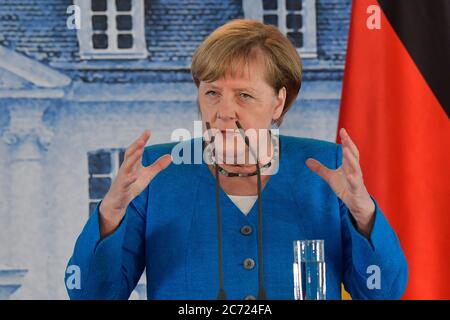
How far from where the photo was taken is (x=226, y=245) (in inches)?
87.8

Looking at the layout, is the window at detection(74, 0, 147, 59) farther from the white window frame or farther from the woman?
the woman

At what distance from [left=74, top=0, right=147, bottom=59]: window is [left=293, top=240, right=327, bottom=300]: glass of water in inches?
64.7

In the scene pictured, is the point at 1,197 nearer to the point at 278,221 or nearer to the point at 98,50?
the point at 98,50

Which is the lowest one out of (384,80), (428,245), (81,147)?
(428,245)

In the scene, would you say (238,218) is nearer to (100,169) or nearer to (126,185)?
(126,185)

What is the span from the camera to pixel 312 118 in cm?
334

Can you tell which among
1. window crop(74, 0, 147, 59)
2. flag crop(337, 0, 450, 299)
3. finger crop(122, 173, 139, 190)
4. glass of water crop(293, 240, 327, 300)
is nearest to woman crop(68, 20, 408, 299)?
finger crop(122, 173, 139, 190)

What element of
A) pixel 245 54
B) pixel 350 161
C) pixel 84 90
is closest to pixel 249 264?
pixel 350 161

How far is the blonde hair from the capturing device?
224 centimetres

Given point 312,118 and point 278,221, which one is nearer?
point 278,221

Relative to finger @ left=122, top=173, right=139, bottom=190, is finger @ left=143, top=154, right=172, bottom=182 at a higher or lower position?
higher
